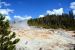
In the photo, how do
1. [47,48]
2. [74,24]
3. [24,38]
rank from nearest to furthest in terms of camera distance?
[47,48] < [24,38] < [74,24]

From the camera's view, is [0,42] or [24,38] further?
[24,38]

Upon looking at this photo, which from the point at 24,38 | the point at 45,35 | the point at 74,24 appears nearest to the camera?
the point at 24,38

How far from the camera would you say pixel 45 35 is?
4431cm

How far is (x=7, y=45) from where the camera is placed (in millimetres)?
21484

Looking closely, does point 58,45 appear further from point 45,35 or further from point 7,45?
point 7,45

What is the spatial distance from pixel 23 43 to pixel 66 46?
617 cm

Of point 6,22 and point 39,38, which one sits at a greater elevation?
point 6,22

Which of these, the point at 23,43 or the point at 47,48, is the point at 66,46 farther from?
the point at 23,43

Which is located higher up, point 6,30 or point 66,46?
point 6,30

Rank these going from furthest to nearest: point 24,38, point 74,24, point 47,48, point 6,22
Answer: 1. point 74,24
2. point 24,38
3. point 47,48
4. point 6,22

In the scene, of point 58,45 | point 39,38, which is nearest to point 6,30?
point 58,45

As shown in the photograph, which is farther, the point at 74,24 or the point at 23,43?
the point at 74,24

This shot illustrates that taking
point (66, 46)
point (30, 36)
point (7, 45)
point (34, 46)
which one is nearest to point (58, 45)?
point (66, 46)

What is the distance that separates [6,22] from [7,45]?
1.95 metres
